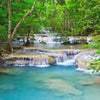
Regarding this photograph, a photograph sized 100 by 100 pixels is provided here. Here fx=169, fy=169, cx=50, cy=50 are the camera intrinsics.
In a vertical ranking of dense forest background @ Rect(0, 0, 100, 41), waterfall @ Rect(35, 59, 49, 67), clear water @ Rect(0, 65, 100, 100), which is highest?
dense forest background @ Rect(0, 0, 100, 41)

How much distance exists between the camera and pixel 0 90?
6379 millimetres

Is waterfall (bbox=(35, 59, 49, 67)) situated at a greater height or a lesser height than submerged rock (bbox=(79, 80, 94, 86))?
greater

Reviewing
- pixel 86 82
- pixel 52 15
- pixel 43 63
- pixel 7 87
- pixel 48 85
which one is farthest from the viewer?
pixel 52 15

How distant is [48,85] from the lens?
6.89 metres

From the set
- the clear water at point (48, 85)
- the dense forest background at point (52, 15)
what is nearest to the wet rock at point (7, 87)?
the clear water at point (48, 85)

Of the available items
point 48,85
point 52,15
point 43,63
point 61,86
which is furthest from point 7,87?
point 52,15

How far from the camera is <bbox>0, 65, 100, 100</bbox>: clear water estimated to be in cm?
590

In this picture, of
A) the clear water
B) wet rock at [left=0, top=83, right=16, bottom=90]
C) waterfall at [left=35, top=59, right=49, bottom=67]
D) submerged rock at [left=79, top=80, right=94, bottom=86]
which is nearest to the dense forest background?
waterfall at [left=35, top=59, right=49, bottom=67]

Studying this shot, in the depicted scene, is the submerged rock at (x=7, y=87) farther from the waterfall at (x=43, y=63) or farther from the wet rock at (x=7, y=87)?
the waterfall at (x=43, y=63)

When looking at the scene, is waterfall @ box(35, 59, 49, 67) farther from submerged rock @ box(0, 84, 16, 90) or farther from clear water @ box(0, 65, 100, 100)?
submerged rock @ box(0, 84, 16, 90)

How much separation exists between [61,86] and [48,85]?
55cm

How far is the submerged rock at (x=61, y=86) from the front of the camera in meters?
6.20

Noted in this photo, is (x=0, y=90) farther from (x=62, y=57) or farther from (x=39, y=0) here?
(x=39, y=0)

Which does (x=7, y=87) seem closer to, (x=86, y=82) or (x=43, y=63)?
(x=86, y=82)
